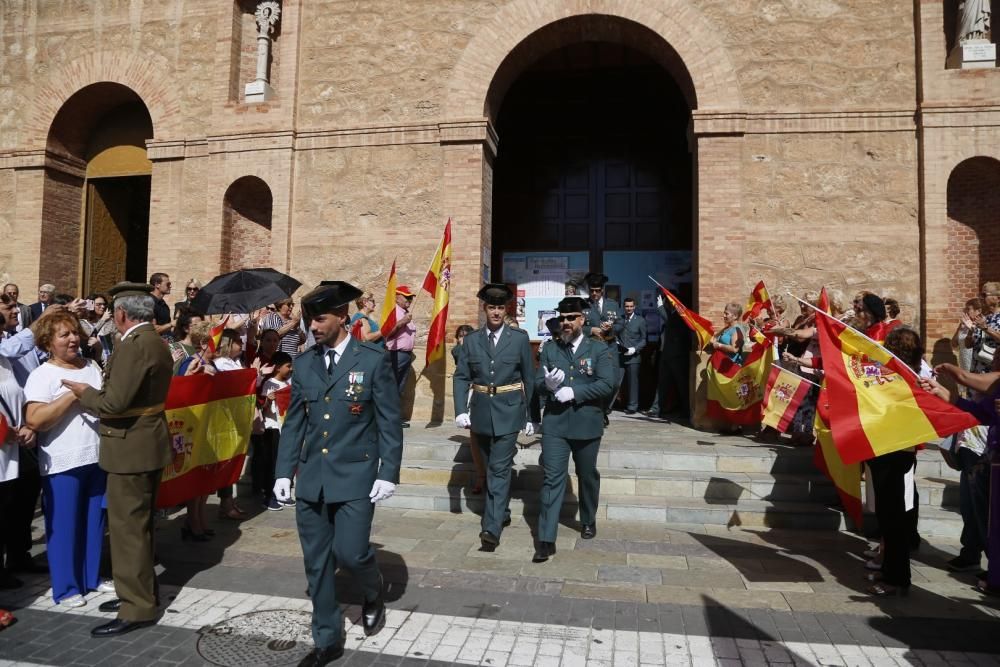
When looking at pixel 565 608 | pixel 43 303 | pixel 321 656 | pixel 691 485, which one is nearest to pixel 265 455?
pixel 321 656

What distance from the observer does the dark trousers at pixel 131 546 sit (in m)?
4.21

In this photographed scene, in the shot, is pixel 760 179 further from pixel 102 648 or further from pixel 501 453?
pixel 102 648

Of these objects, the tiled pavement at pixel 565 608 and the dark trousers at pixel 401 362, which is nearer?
the tiled pavement at pixel 565 608

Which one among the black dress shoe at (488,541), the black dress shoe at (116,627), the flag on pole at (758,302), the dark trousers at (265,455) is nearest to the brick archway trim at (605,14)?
the flag on pole at (758,302)

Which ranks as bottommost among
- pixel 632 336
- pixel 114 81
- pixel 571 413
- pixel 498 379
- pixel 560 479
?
pixel 560 479

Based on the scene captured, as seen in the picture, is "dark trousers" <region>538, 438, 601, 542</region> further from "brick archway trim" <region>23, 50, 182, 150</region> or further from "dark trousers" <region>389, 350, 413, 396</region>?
"brick archway trim" <region>23, 50, 182, 150</region>

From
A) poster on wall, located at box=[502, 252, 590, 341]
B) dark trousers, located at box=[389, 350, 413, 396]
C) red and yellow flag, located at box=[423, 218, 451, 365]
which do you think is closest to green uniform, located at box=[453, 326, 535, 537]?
red and yellow flag, located at box=[423, 218, 451, 365]

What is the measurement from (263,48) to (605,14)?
6.25 metres

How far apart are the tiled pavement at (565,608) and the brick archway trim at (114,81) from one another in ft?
30.1

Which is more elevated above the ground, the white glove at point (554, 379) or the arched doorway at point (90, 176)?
the arched doorway at point (90, 176)

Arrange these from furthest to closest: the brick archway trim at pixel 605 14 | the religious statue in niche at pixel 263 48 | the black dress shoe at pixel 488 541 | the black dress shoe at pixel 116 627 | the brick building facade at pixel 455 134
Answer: the religious statue in niche at pixel 263 48, the brick archway trim at pixel 605 14, the brick building facade at pixel 455 134, the black dress shoe at pixel 488 541, the black dress shoe at pixel 116 627

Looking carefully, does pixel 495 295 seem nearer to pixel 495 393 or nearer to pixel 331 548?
pixel 495 393

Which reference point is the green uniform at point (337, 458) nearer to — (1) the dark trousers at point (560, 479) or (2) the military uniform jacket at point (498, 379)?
(1) the dark trousers at point (560, 479)

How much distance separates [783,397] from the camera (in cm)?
751
